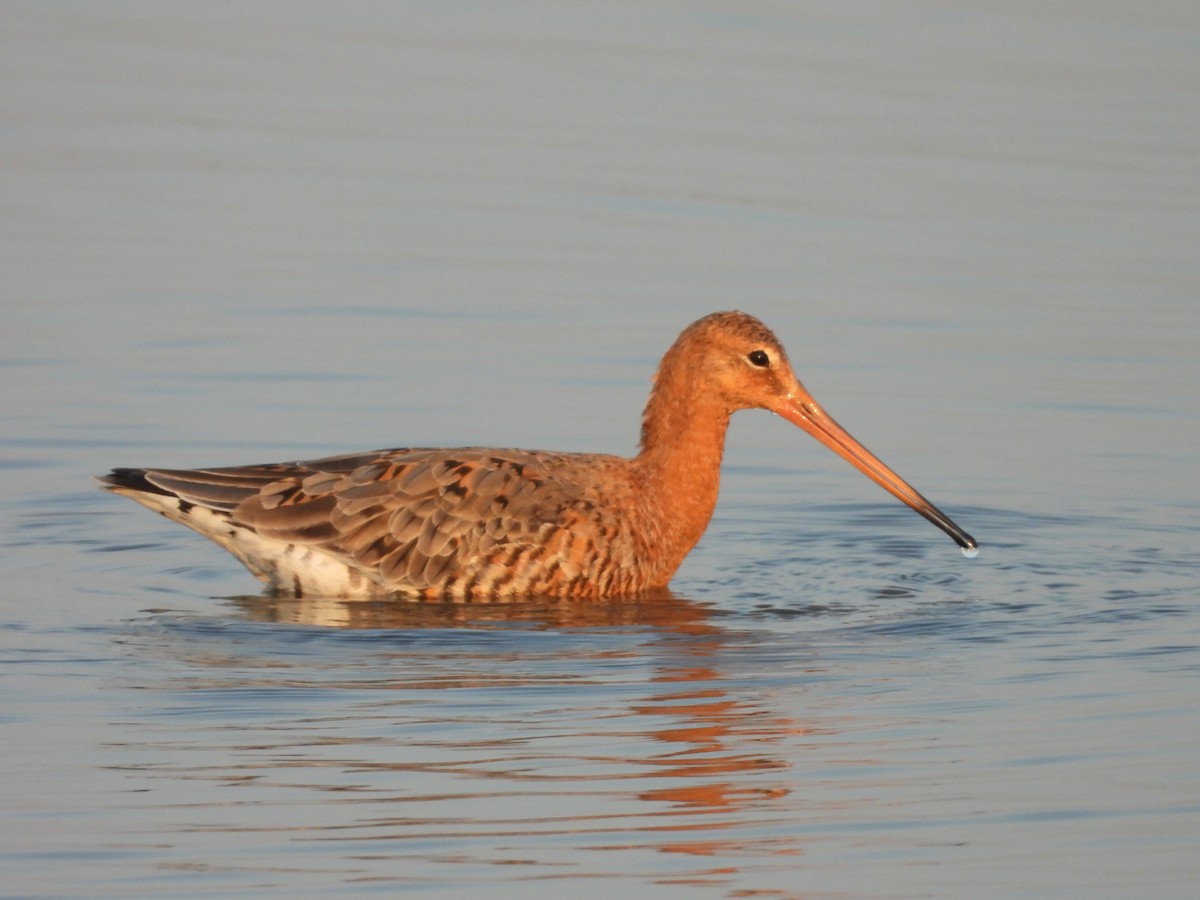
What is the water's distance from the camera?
7.77 m

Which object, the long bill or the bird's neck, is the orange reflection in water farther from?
the long bill

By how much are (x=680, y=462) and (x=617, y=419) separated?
2220 mm

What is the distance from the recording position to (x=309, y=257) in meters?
16.5

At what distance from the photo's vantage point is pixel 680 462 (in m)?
11.7

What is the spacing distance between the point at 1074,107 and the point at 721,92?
3029 mm

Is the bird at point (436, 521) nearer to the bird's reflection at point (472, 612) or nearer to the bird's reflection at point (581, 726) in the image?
the bird's reflection at point (472, 612)

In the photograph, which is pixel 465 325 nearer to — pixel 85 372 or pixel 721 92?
pixel 85 372

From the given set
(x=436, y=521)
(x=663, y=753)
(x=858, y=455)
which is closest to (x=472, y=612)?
(x=436, y=521)

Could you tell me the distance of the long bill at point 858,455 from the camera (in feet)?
38.2

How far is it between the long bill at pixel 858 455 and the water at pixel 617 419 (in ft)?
1.07

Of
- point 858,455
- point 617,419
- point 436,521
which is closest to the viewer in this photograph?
point 436,521

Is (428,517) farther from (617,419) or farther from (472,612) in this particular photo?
(617,419)

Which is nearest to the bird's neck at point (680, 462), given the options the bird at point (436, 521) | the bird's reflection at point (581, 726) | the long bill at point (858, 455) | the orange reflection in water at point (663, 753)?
the bird at point (436, 521)

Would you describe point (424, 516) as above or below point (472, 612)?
above
